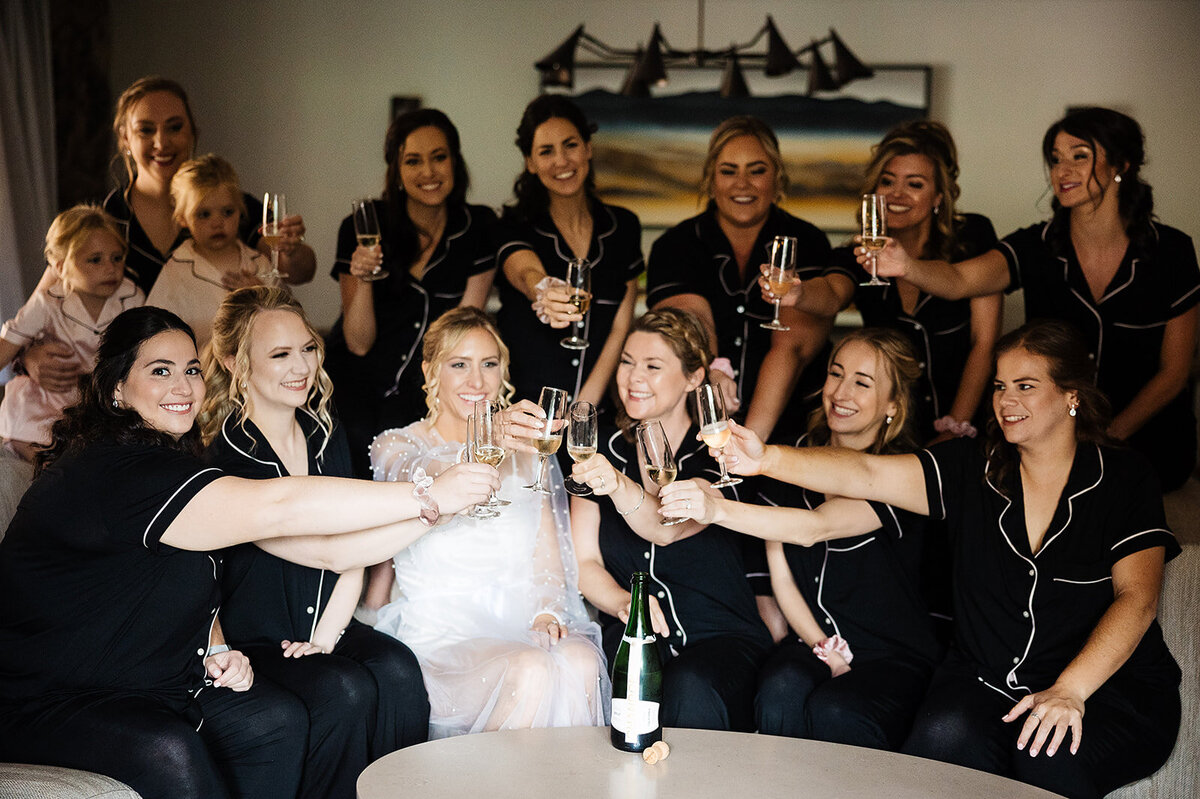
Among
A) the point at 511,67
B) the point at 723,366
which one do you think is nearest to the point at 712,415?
the point at 723,366

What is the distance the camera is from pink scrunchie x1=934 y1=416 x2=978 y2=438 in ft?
11.9

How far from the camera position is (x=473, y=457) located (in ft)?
8.48

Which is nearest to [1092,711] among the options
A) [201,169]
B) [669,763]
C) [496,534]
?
[669,763]

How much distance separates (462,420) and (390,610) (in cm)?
56

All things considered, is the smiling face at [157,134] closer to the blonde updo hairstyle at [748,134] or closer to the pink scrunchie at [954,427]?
the blonde updo hairstyle at [748,134]

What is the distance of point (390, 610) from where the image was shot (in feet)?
10.8

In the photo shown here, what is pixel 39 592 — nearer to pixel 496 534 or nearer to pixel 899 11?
pixel 496 534

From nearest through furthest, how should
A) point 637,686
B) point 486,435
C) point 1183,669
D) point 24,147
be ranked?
point 637,686 < point 486,435 < point 1183,669 < point 24,147

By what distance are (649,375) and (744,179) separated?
1.00 meters

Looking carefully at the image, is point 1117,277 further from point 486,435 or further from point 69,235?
point 69,235

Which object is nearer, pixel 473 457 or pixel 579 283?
pixel 473 457

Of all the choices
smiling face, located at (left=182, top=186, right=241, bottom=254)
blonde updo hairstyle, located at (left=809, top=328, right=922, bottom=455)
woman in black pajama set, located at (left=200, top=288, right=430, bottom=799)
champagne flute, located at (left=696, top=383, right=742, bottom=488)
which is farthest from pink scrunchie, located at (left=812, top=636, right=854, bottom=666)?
smiling face, located at (left=182, top=186, right=241, bottom=254)

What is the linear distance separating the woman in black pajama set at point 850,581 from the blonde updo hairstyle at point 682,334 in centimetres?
37

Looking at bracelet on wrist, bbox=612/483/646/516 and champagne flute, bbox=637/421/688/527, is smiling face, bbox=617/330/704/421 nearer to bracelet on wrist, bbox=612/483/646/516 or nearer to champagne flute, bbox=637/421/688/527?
bracelet on wrist, bbox=612/483/646/516
